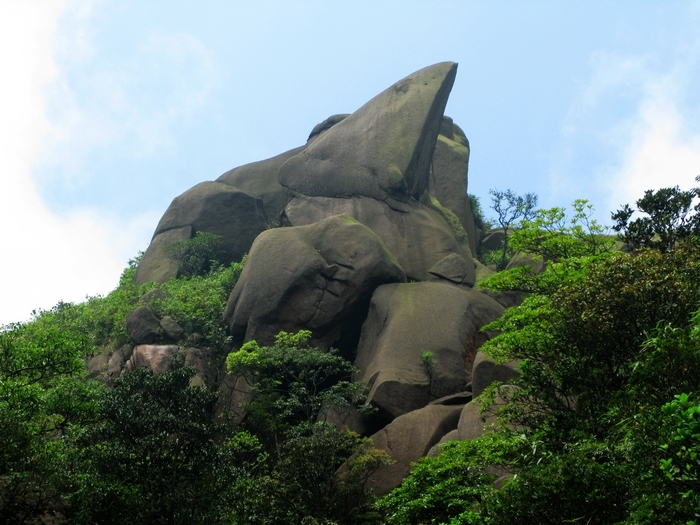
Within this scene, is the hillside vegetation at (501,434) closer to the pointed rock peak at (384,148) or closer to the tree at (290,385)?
the tree at (290,385)

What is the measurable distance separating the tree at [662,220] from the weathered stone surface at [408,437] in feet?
26.6

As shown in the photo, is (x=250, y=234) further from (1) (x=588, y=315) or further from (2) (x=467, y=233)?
(1) (x=588, y=315)

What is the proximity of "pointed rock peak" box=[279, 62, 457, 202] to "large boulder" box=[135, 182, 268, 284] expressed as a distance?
334 centimetres

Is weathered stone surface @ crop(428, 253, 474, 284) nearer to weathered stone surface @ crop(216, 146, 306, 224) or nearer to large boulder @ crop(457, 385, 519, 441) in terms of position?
large boulder @ crop(457, 385, 519, 441)

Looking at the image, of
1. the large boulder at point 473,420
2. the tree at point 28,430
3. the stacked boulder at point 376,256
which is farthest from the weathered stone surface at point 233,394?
the tree at point 28,430

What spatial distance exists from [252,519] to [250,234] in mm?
25694

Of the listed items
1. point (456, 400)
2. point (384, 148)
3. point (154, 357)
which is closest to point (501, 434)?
point (456, 400)

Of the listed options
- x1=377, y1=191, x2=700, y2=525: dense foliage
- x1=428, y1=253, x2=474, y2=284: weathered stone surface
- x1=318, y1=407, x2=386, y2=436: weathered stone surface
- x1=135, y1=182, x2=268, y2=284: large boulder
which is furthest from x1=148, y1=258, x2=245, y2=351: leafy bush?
x1=377, y1=191, x2=700, y2=525: dense foliage

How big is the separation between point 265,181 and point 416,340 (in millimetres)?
21743

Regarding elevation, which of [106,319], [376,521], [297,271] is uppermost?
[106,319]

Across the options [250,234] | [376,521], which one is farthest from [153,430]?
[250,234]

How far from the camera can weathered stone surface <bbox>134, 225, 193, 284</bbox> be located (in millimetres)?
43344

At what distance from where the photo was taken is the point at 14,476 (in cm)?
1688

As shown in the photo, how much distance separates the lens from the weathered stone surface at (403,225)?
37844 millimetres
